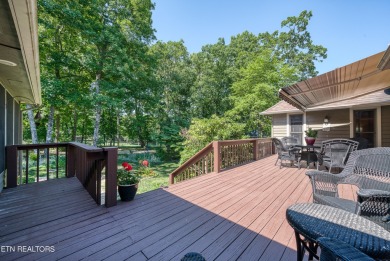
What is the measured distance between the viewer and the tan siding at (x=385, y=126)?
21.5 ft

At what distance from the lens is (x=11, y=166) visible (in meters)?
3.66

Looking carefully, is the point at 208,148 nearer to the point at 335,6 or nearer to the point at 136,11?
the point at 335,6

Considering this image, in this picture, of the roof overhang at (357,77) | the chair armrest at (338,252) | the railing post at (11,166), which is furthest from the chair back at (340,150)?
the railing post at (11,166)

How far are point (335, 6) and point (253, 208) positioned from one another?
991 centimetres

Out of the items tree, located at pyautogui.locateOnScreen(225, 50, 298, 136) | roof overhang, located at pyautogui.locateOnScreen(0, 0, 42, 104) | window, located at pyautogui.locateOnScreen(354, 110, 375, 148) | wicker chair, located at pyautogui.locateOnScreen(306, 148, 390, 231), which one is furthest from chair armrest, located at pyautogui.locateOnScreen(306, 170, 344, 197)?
tree, located at pyautogui.locateOnScreen(225, 50, 298, 136)

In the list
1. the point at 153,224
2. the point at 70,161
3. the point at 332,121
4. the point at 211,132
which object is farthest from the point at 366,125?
the point at 70,161

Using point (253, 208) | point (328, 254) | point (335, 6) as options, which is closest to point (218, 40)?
point (335, 6)

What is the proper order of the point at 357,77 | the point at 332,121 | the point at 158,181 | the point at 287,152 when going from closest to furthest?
1. the point at 357,77
2. the point at 287,152
3. the point at 332,121
4. the point at 158,181

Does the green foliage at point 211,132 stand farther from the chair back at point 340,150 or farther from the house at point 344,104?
the chair back at point 340,150

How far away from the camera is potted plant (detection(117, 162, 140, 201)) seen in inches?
117

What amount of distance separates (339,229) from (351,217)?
33 centimetres

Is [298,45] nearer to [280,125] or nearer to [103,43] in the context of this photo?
[280,125]

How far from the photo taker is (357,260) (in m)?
0.82

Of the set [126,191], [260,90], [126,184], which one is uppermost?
[260,90]
